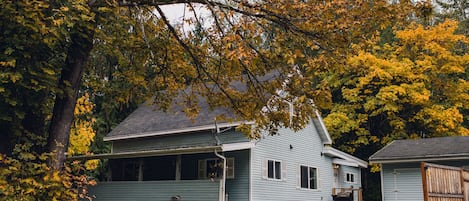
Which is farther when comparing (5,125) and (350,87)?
(350,87)

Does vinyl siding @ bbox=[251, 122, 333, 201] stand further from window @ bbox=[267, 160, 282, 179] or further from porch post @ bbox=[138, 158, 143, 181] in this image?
porch post @ bbox=[138, 158, 143, 181]

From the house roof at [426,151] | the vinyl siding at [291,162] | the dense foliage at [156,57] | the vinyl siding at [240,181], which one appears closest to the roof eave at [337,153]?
the vinyl siding at [291,162]

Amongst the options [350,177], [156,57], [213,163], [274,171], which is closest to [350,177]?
[350,177]

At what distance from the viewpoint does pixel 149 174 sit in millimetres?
20047

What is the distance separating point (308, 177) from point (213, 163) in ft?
16.1

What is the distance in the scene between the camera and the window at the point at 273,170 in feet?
57.7

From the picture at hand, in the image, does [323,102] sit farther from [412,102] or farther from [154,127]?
[412,102]

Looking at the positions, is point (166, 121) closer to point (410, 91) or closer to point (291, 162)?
point (291, 162)

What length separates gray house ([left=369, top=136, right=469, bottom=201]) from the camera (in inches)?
718

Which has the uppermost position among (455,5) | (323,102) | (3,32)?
(455,5)

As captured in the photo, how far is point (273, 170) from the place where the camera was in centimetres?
1827

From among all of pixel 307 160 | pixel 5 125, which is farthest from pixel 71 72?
pixel 307 160

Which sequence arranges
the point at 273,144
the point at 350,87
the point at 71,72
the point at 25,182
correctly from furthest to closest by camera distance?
the point at 350,87 < the point at 273,144 < the point at 71,72 < the point at 25,182

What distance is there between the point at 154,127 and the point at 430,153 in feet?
37.9
